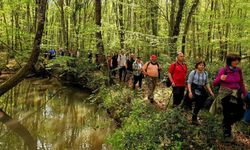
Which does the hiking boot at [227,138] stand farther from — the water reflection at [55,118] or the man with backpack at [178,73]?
the water reflection at [55,118]

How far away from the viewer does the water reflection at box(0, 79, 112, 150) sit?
1106 cm

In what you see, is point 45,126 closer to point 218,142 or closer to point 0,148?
point 0,148

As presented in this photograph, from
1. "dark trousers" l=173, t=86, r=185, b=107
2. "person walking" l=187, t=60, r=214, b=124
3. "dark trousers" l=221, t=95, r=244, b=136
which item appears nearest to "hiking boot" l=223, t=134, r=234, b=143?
"dark trousers" l=221, t=95, r=244, b=136

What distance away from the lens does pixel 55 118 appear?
14.4 meters

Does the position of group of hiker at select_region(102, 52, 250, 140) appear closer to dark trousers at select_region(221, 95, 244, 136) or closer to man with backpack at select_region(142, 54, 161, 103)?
dark trousers at select_region(221, 95, 244, 136)

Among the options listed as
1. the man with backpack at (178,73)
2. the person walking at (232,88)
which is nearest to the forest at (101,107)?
the person walking at (232,88)

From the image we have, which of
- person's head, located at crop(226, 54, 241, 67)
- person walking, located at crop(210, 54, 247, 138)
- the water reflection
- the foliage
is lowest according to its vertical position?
the water reflection

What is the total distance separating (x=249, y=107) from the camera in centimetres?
782

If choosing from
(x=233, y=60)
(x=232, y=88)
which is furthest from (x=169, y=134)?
(x=233, y=60)

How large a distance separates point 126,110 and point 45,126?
3.64m

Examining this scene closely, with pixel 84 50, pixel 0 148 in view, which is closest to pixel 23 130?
pixel 0 148

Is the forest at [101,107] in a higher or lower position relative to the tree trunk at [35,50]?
lower

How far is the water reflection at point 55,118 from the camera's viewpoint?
11.1 m

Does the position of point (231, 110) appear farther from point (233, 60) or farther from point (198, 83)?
point (233, 60)
